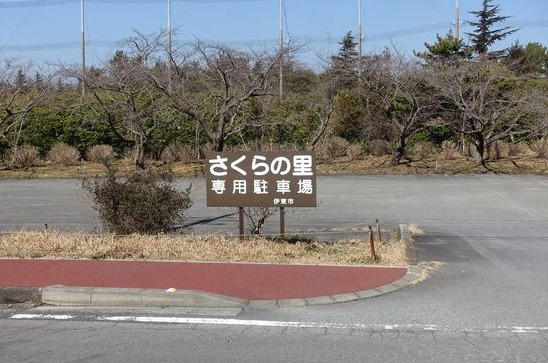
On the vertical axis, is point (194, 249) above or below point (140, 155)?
below

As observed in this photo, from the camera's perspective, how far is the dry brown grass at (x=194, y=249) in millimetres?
8250

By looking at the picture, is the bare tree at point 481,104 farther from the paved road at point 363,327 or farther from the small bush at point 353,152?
the paved road at point 363,327

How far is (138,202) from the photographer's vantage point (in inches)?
378

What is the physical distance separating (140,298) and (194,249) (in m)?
2.36

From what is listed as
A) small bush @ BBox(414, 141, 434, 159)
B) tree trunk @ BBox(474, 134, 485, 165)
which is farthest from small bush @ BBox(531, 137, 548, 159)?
small bush @ BBox(414, 141, 434, 159)

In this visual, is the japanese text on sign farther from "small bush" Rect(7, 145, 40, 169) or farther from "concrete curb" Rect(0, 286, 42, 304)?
"small bush" Rect(7, 145, 40, 169)

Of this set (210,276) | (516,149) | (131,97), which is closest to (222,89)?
(131,97)

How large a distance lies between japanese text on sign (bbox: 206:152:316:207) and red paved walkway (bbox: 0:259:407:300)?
5.59ft

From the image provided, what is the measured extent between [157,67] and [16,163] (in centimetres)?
883

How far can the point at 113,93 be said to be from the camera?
29.5 meters

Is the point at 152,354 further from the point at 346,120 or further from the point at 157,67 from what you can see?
the point at 346,120

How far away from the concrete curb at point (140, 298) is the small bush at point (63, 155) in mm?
23527

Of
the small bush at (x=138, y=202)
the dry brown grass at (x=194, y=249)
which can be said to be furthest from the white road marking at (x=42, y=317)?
the small bush at (x=138, y=202)

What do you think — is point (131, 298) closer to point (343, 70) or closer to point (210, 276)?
point (210, 276)
